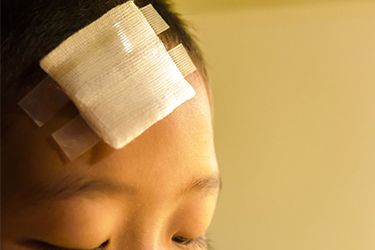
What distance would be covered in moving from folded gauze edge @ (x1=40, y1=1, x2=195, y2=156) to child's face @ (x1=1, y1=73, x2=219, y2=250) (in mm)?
26

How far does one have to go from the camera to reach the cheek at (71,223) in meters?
0.39

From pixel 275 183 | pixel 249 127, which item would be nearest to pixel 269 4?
pixel 249 127

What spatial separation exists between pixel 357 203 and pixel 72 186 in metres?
0.54

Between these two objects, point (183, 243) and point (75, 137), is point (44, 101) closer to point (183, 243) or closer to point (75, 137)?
point (75, 137)

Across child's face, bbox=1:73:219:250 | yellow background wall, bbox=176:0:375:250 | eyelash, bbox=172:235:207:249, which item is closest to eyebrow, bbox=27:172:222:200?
child's face, bbox=1:73:219:250

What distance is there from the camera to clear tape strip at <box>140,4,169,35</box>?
0.46 metres

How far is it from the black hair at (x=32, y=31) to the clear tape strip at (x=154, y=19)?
1.3 inches

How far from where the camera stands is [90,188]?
40cm

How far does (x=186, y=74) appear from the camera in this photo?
0.47 meters

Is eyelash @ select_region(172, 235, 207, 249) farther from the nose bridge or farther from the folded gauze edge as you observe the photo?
the folded gauze edge

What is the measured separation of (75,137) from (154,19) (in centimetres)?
16

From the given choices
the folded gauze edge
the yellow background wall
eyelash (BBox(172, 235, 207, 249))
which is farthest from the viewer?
the yellow background wall

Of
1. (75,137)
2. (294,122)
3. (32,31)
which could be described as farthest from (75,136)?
(294,122)

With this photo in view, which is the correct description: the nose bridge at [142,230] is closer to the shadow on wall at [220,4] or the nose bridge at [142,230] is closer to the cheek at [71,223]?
the cheek at [71,223]
